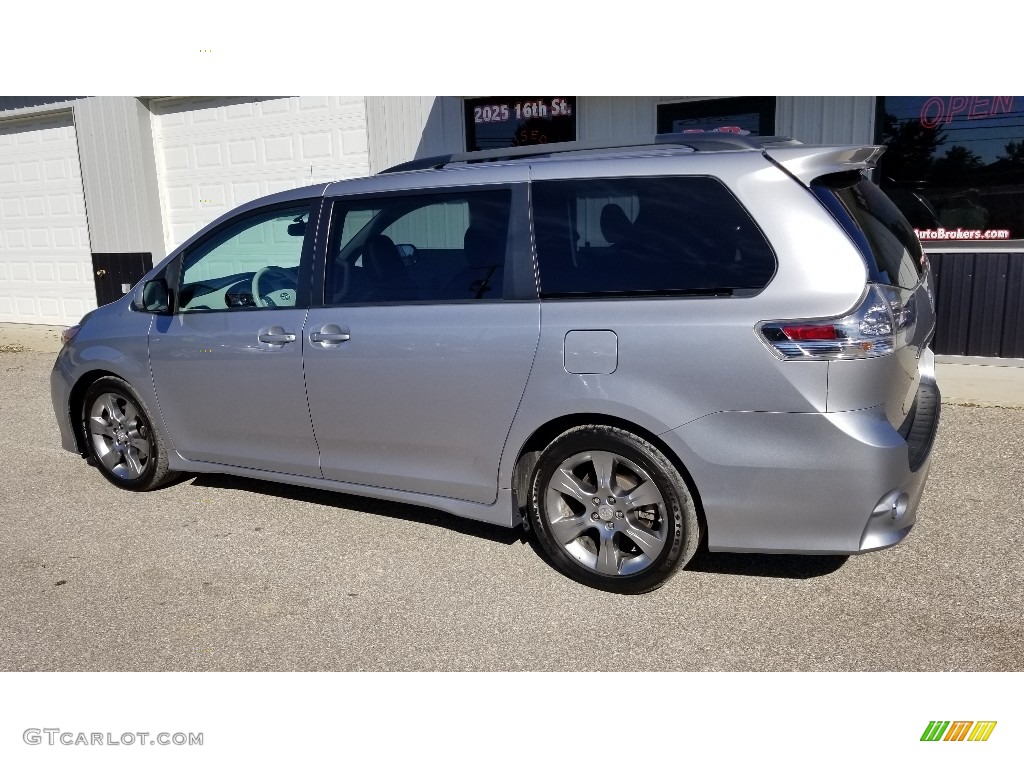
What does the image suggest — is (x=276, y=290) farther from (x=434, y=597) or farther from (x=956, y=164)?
(x=956, y=164)

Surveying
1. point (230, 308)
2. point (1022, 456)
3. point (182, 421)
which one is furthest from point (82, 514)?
point (1022, 456)

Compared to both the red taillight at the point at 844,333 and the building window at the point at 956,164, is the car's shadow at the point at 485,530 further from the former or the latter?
the building window at the point at 956,164

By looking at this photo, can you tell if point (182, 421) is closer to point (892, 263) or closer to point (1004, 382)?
point (892, 263)

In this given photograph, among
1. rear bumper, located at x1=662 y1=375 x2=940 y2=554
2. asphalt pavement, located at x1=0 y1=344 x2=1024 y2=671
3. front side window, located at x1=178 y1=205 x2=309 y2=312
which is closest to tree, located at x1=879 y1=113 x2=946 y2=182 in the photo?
asphalt pavement, located at x1=0 y1=344 x2=1024 y2=671

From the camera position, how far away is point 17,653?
129 inches

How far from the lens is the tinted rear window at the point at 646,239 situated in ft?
10.7

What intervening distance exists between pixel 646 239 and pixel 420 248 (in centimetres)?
113

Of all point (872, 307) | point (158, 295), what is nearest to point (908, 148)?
point (872, 307)

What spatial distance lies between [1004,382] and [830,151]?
469cm

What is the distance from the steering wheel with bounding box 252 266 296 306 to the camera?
430 centimetres

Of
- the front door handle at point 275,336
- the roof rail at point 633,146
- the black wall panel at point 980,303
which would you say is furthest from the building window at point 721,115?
the front door handle at point 275,336

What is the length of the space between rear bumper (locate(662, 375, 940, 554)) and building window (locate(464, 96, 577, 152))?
615 cm

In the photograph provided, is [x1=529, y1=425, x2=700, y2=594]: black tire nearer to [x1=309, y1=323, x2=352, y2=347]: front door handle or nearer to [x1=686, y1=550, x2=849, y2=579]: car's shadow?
[x1=686, y1=550, x2=849, y2=579]: car's shadow

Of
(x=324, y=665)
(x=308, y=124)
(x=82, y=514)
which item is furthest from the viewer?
(x=308, y=124)
